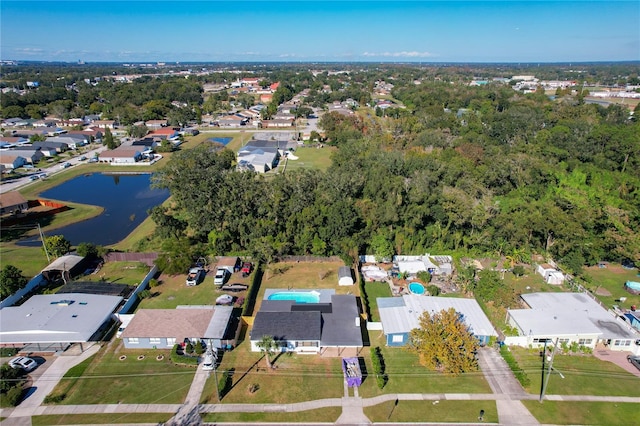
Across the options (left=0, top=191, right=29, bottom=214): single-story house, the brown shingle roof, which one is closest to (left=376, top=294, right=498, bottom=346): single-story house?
the brown shingle roof

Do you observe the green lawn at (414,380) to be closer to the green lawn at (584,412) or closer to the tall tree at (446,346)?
the tall tree at (446,346)

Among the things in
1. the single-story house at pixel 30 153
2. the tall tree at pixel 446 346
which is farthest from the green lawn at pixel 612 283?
the single-story house at pixel 30 153

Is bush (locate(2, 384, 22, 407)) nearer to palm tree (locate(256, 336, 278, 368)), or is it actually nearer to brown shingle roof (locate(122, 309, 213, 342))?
brown shingle roof (locate(122, 309, 213, 342))

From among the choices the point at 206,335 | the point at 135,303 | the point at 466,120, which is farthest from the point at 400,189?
the point at 466,120

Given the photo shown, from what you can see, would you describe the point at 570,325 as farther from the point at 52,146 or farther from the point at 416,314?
the point at 52,146

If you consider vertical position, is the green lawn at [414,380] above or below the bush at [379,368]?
below

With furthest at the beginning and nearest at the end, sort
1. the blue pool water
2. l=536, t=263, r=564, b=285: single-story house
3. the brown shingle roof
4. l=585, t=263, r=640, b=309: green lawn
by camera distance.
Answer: l=536, t=263, r=564, b=285: single-story house, the blue pool water, l=585, t=263, r=640, b=309: green lawn, the brown shingle roof

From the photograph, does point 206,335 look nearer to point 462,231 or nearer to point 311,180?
point 311,180

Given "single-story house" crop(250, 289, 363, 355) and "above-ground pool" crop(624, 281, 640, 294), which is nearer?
"single-story house" crop(250, 289, 363, 355)
